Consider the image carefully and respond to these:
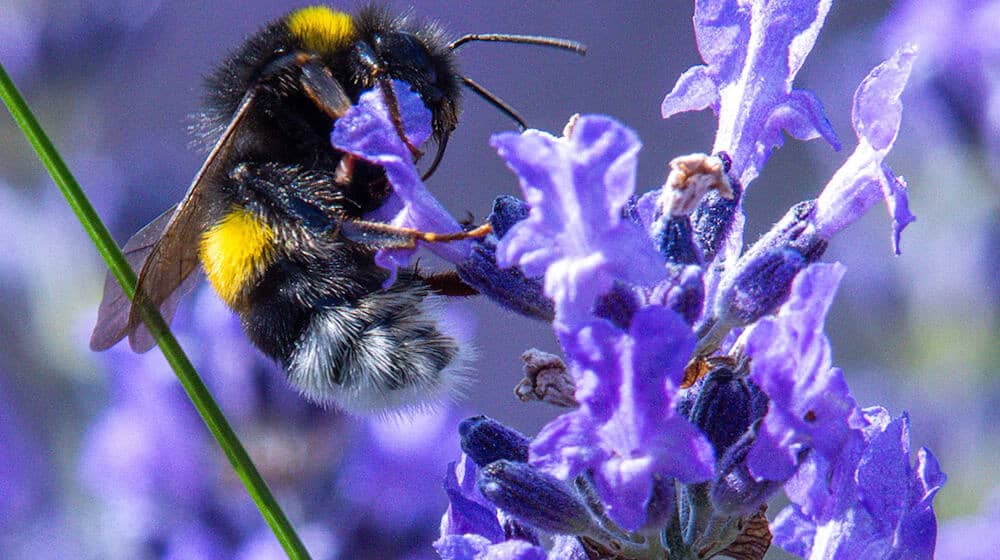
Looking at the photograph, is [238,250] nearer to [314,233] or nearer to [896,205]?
[314,233]

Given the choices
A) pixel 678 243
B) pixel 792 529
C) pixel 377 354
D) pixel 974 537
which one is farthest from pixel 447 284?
pixel 974 537

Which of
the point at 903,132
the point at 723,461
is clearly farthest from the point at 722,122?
the point at 903,132

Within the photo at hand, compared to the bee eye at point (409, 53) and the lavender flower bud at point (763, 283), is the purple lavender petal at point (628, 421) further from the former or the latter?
the bee eye at point (409, 53)

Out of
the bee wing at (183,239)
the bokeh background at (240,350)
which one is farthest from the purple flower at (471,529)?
the bokeh background at (240,350)

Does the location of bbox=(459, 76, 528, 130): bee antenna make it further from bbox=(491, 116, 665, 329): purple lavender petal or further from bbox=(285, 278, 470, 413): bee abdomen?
bbox=(491, 116, 665, 329): purple lavender petal

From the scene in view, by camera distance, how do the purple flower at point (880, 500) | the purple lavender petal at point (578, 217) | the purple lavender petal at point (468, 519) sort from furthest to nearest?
the purple lavender petal at point (468, 519)
the purple flower at point (880, 500)
the purple lavender petal at point (578, 217)

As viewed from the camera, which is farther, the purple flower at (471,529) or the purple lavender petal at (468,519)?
the purple lavender petal at (468,519)

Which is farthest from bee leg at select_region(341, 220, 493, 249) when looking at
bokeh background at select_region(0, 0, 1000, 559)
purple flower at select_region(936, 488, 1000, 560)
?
purple flower at select_region(936, 488, 1000, 560)
